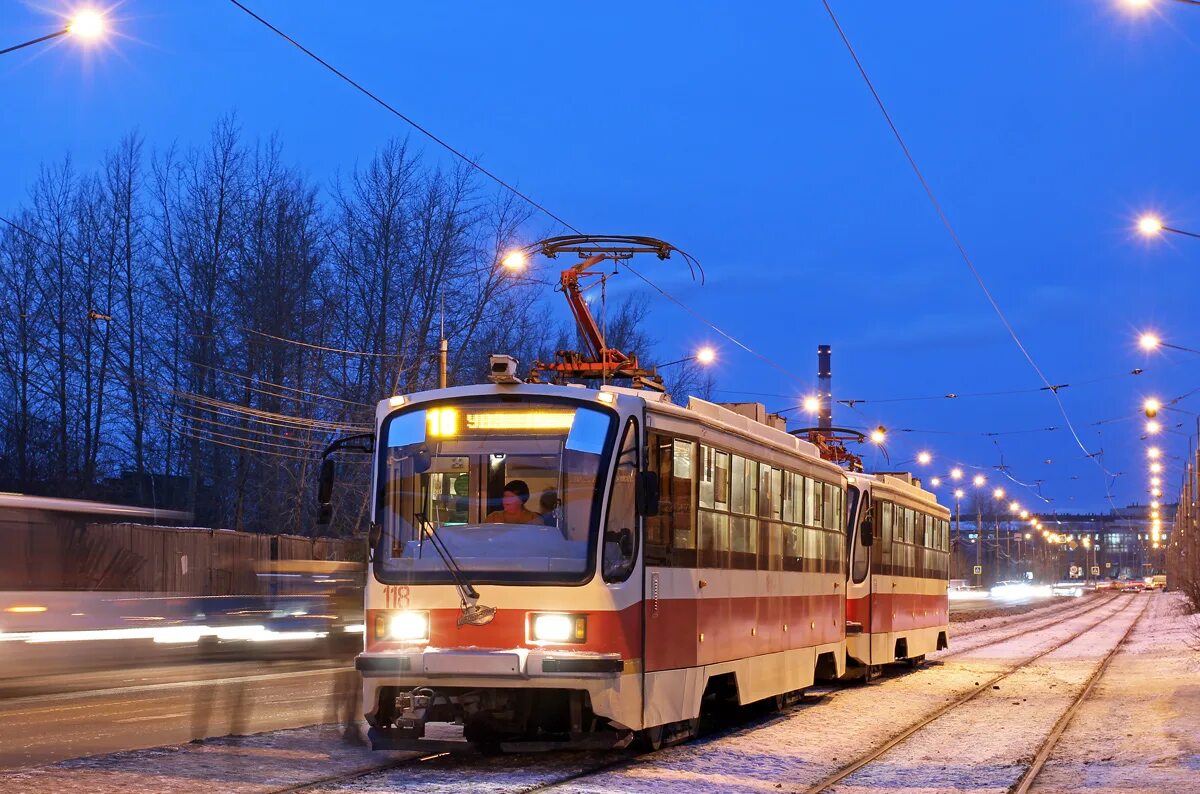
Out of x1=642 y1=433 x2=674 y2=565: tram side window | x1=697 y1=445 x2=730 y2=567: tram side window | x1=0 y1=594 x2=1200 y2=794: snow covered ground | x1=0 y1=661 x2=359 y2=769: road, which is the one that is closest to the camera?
x1=0 y1=594 x2=1200 y2=794: snow covered ground

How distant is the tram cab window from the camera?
11797 mm

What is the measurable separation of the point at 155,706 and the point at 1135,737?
35.4 feet

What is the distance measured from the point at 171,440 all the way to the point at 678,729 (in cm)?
4164

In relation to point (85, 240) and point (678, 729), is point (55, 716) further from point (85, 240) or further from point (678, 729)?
point (85, 240)

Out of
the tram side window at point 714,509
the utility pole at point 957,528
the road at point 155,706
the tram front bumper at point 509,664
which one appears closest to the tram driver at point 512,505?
the tram front bumper at point 509,664

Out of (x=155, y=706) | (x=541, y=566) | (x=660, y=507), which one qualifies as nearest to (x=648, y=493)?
(x=660, y=507)

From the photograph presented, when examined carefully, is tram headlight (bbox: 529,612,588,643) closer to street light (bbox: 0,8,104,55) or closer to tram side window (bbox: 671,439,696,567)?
tram side window (bbox: 671,439,696,567)

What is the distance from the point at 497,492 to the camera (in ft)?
39.5

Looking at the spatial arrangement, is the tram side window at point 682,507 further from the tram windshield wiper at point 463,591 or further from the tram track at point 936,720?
the tram track at point 936,720

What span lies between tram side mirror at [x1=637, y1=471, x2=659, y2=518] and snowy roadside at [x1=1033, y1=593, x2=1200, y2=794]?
351cm

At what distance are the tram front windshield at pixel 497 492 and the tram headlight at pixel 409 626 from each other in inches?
10.4

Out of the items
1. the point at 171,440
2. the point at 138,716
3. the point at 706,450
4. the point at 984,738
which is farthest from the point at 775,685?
the point at 171,440

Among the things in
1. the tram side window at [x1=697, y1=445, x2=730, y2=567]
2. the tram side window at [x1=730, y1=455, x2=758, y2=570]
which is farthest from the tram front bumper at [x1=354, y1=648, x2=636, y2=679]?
the tram side window at [x1=730, y1=455, x2=758, y2=570]

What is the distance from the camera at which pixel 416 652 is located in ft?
38.7
